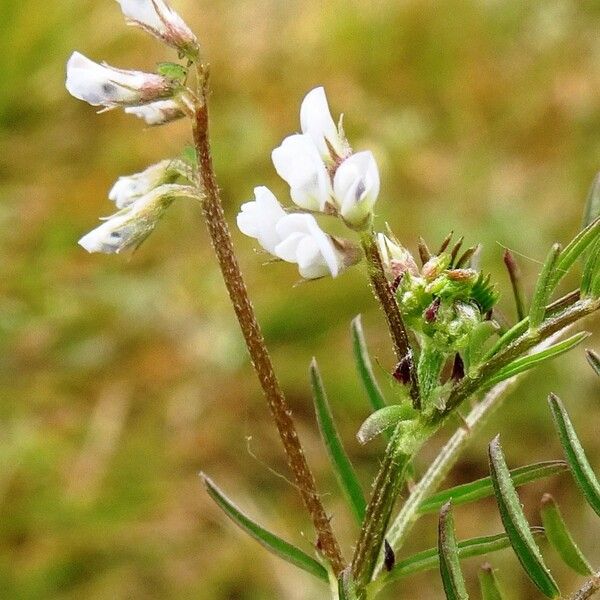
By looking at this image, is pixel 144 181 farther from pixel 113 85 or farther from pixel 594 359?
pixel 594 359

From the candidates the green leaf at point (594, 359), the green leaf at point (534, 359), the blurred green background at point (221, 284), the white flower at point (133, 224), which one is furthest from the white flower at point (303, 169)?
the blurred green background at point (221, 284)

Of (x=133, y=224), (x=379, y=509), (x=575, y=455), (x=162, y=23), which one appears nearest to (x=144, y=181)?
(x=133, y=224)

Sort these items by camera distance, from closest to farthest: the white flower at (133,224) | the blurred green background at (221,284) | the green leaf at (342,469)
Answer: the white flower at (133,224) → the green leaf at (342,469) → the blurred green background at (221,284)

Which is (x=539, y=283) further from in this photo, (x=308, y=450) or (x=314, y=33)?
(x=314, y=33)

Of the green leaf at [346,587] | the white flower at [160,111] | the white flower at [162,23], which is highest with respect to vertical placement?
the white flower at [162,23]

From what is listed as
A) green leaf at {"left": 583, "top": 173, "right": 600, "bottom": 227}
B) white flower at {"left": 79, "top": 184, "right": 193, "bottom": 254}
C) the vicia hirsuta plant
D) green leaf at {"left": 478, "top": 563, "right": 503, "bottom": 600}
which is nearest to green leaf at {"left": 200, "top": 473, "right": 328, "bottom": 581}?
the vicia hirsuta plant

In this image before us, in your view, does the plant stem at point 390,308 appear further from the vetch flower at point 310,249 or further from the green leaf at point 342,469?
the green leaf at point 342,469

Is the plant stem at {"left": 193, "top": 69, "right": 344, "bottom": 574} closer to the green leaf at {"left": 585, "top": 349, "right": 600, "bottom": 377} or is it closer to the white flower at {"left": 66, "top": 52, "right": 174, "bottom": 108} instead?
the white flower at {"left": 66, "top": 52, "right": 174, "bottom": 108}
